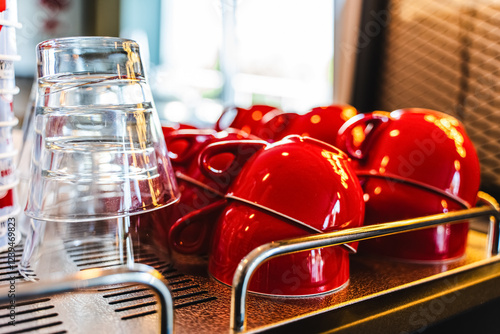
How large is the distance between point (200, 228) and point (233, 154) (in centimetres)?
9

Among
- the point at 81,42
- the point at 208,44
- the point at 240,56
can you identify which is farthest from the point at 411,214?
the point at 208,44

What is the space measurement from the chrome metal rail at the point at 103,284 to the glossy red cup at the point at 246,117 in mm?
424

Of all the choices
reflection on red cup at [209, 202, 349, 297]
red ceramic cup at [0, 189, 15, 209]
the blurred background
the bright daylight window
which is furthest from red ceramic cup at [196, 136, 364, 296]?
the blurred background

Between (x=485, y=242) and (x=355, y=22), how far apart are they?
2.74 ft

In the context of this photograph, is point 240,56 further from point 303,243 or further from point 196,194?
point 303,243

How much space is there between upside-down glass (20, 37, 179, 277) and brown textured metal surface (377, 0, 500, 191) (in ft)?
2.96

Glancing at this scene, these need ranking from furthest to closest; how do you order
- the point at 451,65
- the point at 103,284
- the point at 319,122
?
1. the point at 451,65
2. the point at 319,122
3. the point at 103,284

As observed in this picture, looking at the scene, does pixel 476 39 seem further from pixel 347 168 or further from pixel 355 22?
pixel 347 168

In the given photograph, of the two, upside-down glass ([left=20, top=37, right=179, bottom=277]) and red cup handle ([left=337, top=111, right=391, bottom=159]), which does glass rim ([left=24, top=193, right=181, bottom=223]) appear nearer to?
upside-down glass ([left=20, top=37, right=179, bottom=277])

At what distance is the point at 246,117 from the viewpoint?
0.79m

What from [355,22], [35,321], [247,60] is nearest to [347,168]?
[35,321]

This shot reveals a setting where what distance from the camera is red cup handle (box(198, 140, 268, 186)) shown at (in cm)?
49

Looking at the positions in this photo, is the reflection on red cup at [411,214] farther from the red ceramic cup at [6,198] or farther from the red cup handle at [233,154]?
the red ceramic cup at [6,198]

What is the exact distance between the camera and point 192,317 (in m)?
0.39
